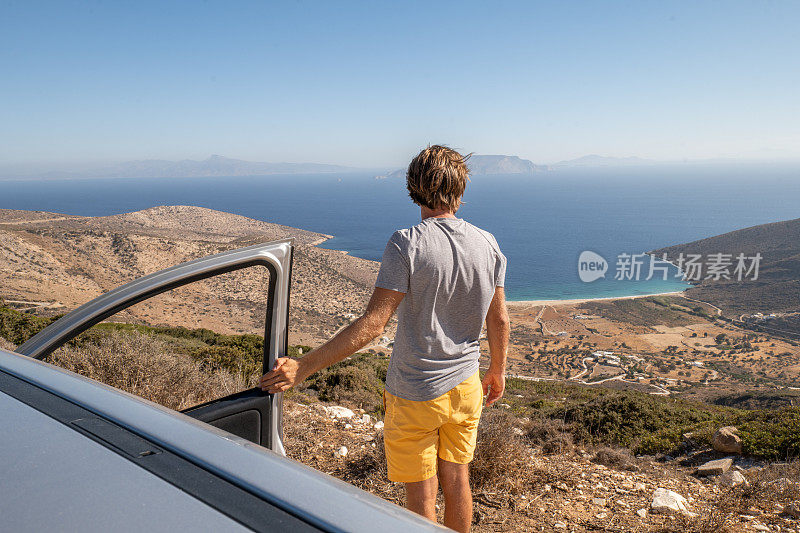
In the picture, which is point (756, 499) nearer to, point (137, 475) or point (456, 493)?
point (456, 493)

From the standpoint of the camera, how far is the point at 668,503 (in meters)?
3.06

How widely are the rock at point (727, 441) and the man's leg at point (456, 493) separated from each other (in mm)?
3595

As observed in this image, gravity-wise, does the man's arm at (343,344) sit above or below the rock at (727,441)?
above

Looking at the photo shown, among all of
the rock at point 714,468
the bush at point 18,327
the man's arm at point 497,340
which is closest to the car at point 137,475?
the man's arm at point 497,340

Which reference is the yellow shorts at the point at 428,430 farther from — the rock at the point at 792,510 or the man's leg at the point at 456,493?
the rock at the point at 792,510

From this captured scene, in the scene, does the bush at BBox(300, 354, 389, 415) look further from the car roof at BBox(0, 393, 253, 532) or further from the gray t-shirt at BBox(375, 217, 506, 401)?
the car roof at BBox(0, 393, 253, 532)

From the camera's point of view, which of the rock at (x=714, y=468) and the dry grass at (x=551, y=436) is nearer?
the rock at (x=714, y=468)

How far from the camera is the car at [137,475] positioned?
0.71m

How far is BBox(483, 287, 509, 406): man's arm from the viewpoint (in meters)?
2.10

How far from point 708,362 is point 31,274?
4984 cm

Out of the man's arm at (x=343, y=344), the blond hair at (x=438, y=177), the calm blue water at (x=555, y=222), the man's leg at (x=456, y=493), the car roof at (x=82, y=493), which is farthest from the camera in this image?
the calm blue water at (x=555, y=222)

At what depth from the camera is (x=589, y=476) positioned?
3.54 metres

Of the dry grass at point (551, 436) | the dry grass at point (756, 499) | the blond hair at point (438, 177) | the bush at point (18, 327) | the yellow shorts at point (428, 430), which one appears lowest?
the bush at point (18, 327)

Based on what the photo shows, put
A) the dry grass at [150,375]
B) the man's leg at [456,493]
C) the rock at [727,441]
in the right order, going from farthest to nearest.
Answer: the dry grass at [150,375], the rock at [727,441], the man's leg at [456,493]
